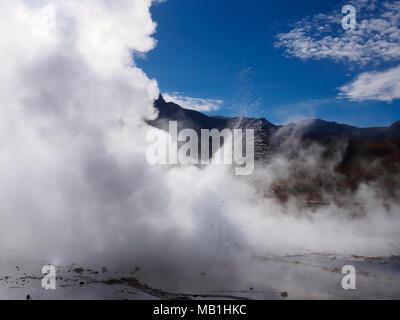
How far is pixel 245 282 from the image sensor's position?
1112 centimetres

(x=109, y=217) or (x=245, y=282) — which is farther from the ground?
(x=109, y=217)

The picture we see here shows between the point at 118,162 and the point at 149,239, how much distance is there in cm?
369

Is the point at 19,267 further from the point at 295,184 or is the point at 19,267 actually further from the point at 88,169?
the point at 295,184

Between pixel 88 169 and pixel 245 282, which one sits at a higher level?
pixel 88 169

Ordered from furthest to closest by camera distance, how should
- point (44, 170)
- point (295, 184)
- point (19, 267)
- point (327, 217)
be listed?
point (295, 184) → point (327, 217) → point (44, 170) → point (19, 267)

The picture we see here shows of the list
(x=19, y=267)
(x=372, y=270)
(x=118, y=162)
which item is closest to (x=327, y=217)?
(x=372, y=270)

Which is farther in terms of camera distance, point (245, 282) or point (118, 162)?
point (118, 162)

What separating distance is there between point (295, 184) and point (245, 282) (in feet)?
101

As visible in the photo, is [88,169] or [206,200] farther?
[206,200]
